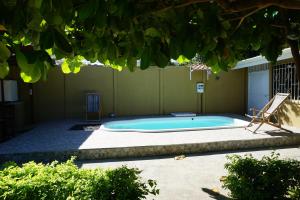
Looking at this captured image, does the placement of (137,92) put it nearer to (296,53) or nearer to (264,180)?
(264,180)

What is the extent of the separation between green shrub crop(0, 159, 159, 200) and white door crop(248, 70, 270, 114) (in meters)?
9.59

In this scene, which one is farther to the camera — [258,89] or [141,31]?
[258,89]

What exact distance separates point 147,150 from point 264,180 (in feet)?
11.0

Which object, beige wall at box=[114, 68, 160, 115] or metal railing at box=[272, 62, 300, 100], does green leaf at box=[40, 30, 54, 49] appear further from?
beige wall at box=[114, 68, 160, 115]

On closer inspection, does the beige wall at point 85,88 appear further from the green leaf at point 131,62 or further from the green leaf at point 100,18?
the green leaf at point 100,18

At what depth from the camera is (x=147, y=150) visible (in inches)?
252

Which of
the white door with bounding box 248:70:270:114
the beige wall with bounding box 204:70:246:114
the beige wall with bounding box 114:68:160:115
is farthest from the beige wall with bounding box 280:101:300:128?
the beige wall with bounding box 114:68:160:115

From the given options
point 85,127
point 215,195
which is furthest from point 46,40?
point 85,127

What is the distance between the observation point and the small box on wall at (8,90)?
8.45 m

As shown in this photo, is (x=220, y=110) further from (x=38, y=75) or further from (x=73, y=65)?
(x=38, y=75)

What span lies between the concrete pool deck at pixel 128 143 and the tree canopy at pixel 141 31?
429 centimetres

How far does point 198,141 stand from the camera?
681 centimetres

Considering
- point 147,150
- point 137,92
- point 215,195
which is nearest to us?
point 215,195

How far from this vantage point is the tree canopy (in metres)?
1.21
